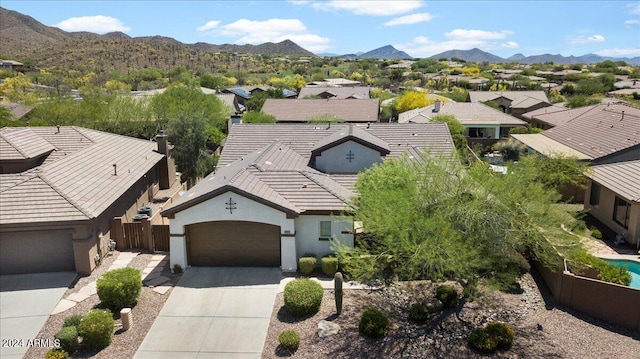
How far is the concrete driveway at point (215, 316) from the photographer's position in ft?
47.8

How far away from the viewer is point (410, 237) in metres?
13.9

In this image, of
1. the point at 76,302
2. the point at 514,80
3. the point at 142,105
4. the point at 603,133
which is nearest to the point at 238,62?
the point at 514,80

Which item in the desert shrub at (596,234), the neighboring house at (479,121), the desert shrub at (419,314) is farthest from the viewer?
the neighboring house at (479,121)

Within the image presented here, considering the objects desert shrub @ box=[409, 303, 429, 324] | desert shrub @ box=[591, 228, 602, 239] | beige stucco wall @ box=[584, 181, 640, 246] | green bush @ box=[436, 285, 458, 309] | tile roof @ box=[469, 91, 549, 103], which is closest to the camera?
desert shrub @ box=[409, 303, 429, 324]

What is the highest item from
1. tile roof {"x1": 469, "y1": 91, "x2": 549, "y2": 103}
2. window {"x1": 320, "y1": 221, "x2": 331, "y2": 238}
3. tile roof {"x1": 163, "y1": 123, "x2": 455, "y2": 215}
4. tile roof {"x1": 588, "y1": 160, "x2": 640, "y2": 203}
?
tile roof {"x1": 469, "y1": 91, "x2": 549, "y2": 103}

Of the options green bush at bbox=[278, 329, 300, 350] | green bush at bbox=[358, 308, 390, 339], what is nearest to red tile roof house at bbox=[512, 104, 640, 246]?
green bush at bbox=[358, 308, 390, 339]

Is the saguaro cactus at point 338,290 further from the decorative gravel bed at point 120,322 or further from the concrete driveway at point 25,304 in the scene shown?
the concrete driveway at point 25,304

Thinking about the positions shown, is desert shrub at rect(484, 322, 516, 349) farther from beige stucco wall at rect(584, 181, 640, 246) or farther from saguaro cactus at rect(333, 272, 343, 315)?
beige stucco wall at rect(584, 181, 640, 246)

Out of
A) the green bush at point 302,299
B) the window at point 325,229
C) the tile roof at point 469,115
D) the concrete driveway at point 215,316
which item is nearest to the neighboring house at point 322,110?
the tile roof at point 469,115

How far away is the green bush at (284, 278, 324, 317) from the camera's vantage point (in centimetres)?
1589

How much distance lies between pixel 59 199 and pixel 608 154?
1261 inches

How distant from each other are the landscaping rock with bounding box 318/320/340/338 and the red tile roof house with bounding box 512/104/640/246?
1571 cm

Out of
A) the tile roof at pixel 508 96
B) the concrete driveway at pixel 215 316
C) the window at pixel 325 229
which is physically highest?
the tile roof at pixel 508 96

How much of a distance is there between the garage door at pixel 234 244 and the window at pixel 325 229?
1.83m
